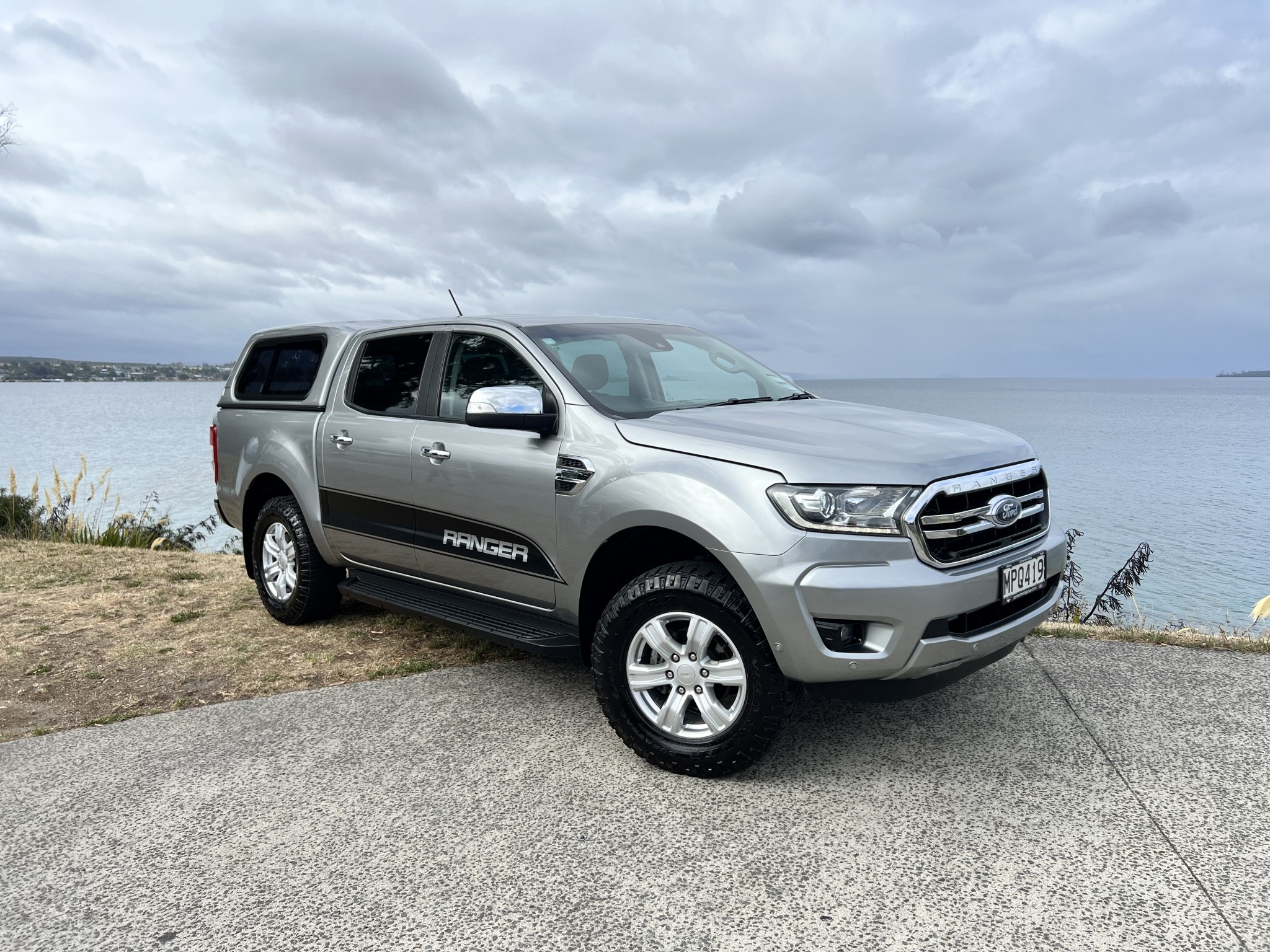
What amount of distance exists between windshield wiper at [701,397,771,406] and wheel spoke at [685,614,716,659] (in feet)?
3.91

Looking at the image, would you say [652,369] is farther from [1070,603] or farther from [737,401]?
[1070,603]

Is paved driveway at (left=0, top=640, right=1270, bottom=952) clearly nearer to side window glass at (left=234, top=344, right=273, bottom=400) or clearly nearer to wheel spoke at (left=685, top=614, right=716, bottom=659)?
wheel spoke at (left=685, top=614, right=716, bottom=659)

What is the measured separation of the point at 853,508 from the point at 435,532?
2.18 m

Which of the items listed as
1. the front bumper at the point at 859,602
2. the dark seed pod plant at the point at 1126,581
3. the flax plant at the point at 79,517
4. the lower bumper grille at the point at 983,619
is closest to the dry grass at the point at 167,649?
the front bumper at the point at 859,602

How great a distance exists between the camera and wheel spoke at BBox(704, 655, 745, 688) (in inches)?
124

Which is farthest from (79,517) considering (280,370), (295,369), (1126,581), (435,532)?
(1126,581)

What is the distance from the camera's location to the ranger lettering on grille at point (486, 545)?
3.89 meters

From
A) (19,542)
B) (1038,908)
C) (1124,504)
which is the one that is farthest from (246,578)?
(1124,504)

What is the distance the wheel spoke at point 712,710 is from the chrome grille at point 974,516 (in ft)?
3.05

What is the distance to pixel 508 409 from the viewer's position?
11.7 feet

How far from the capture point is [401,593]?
14.9 feet

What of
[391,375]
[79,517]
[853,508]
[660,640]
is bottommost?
[79,517]

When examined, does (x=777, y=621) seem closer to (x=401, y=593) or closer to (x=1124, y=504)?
(x=401, y=593)

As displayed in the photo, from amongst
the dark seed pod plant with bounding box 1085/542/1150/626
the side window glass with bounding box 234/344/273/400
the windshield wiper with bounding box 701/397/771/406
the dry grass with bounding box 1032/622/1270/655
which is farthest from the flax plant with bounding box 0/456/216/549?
the dark seed pod plant with bounding box 1085/542/1150/626
